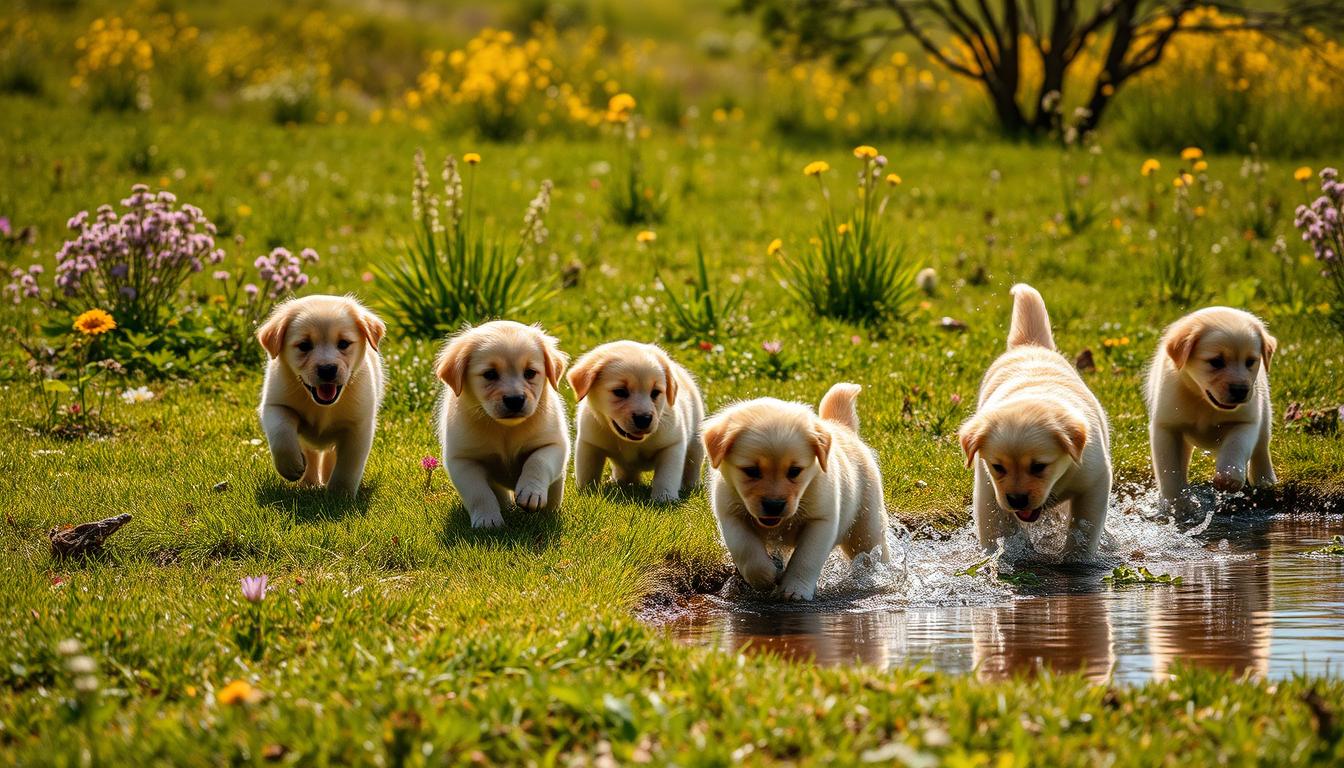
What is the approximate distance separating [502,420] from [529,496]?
1.13 feet

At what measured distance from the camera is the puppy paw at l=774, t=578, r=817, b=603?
5.30m

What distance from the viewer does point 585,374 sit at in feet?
20.5

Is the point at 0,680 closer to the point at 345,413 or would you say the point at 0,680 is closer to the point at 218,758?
the point at 218,758

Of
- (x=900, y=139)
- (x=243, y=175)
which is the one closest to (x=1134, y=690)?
(x=243, y=175)

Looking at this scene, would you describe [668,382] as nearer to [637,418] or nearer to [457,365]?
[637,418]

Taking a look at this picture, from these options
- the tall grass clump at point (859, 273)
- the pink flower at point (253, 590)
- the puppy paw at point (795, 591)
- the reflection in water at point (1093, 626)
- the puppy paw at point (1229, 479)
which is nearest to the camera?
the reflection in water at point (1093, 626)

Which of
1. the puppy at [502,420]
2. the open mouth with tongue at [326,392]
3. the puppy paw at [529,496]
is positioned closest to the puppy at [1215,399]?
the puppy at [502,420]

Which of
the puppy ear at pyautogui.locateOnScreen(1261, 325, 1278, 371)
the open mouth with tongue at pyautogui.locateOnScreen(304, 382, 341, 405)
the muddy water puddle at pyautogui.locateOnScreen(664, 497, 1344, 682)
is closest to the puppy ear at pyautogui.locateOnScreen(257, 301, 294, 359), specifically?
the open mouth with tongue at pyautogui.locateOnScreen(304, 382, 341, 405)

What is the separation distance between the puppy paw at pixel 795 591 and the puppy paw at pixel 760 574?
0.05 metres

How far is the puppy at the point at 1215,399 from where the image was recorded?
6.38 m

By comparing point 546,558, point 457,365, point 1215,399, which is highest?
point 457,365

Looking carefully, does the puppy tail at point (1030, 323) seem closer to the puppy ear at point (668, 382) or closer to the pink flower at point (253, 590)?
the puppy ear at point (668, 382)

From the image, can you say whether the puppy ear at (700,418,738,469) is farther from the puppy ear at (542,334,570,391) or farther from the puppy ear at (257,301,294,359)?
the puppy ear at (257,301,294,359)

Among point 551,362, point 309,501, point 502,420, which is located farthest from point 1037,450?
point 309,501
